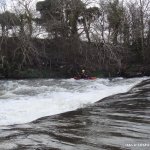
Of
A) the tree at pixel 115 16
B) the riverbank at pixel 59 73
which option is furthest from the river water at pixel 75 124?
the tree at pixel 115 16

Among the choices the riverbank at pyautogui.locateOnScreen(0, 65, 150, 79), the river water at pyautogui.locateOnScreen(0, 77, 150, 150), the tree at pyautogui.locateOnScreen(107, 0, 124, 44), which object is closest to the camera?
the river water at pyautogui.locateOnScreen(0, 77, 150, 150)

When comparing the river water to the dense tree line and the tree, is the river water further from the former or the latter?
the tree

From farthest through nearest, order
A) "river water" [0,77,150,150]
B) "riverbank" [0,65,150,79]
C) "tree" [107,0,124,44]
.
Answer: "tree" [107,0,124,44], "riverbank" [0,65,150,79], "river water" [0,77,150,150]

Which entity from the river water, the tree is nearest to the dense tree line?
the tree

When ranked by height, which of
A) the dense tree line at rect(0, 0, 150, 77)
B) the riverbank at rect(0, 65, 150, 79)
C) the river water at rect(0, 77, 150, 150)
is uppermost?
the dense tree line at rect(0, 0, 150, 77)

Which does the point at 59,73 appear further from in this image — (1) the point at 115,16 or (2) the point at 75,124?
(2) the point at 75,124

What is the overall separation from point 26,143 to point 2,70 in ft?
A: 73.2

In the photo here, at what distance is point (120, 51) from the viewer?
31062 mm

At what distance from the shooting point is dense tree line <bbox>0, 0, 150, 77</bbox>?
97.3ft

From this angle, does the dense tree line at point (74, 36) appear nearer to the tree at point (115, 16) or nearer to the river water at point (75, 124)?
the tree at point (115, 16)

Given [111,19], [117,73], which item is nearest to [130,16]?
[111,19]

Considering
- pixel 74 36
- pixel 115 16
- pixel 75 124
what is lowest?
pixel 75 124

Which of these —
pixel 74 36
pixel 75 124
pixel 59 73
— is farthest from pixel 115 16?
pixel 75 124

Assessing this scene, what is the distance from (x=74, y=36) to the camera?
31203mm
